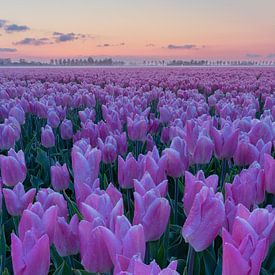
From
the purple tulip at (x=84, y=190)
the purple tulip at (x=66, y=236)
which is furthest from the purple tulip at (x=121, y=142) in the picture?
the purple tulip at (x=66, y=236)

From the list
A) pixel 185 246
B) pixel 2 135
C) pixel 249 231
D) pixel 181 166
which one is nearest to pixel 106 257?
pixel 249 231

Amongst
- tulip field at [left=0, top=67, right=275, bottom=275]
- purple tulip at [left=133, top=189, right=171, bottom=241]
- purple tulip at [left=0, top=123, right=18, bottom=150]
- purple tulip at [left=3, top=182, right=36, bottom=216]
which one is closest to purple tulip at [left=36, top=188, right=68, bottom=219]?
tulip field at [left=0, top=67, right=275, bottom=275]

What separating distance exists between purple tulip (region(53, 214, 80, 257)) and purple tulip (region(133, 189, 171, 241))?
196mm

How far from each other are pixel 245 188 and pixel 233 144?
2.78 feet

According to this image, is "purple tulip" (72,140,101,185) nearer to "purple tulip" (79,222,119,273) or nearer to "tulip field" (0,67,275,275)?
"tulip field" (0,67,275,275)

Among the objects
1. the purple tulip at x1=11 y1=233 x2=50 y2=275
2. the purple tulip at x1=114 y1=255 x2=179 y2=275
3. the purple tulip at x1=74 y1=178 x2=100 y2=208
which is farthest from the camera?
the purple tulip at x1=74 y1=178 x2=100 y2=208

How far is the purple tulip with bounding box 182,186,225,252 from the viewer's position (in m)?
1.25

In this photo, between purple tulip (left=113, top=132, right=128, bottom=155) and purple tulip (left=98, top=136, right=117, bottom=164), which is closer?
purple tulip (left=98, top=136, right=117, bottom=164)

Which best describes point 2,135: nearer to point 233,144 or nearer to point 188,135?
point 188,135

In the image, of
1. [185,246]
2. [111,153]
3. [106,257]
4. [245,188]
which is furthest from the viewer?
[111,153]

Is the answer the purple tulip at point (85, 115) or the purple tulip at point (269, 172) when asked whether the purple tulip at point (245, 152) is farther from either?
the purple tulip at point (85, 115)

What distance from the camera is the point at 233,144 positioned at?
239 centimetres

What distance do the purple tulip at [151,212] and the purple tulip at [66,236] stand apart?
0.64 ft

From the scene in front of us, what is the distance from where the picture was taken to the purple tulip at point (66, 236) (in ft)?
4.48
